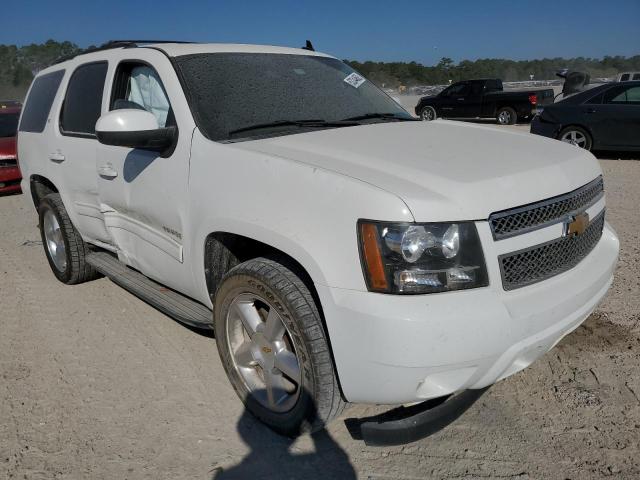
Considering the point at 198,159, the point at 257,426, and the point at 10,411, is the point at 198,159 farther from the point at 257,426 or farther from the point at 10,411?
the point at 10,411

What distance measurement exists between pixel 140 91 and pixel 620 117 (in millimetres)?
9322

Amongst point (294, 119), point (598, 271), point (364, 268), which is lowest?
point (598, 271)

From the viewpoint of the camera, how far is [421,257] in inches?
85.7

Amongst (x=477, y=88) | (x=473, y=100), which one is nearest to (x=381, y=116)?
(x=473, y=100)

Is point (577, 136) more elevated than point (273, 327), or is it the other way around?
point (273, 327)

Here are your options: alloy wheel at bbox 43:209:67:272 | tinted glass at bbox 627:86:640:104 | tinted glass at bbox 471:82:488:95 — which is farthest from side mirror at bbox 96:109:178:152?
tinted glass at bbox 471:82:488:95

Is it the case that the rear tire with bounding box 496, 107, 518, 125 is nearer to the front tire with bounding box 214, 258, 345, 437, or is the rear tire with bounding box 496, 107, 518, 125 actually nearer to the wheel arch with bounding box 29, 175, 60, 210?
the wheel arch with bounding box 29, 175, 60, 210

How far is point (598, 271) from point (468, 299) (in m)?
0.93

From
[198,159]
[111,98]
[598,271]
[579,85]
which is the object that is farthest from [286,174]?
[579,85]

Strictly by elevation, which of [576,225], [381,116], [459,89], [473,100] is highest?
[381,116]

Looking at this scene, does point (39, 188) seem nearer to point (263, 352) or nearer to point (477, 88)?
point (263, 352)

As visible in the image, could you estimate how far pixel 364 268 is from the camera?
2.17 m

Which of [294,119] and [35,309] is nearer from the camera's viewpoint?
[294,119]

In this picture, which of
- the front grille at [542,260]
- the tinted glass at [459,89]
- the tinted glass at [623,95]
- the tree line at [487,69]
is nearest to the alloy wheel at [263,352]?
the front grille at [542,260]
